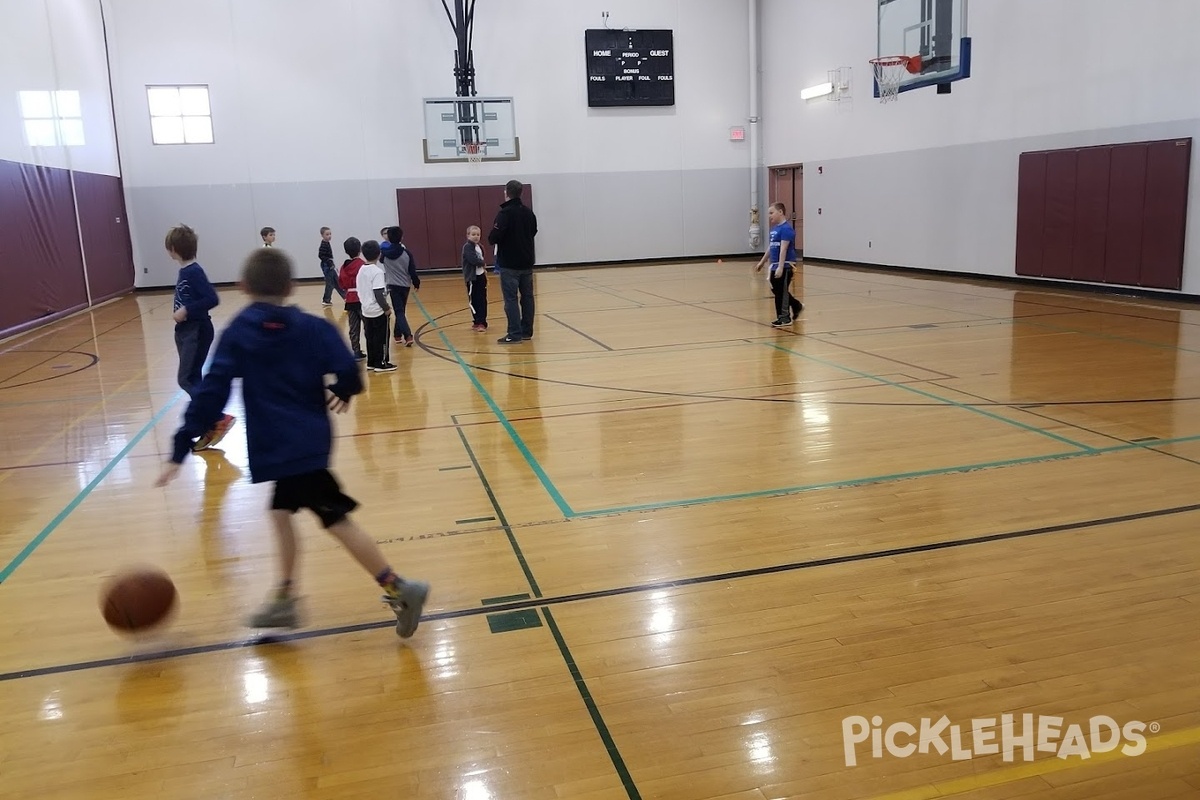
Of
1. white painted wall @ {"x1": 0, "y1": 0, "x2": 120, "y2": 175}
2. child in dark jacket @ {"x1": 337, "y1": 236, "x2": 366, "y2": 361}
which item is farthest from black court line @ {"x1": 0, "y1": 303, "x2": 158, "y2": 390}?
child in dark jacket @ {"x1": 337, "y1": 236, "x2": 366, "y2": 361}

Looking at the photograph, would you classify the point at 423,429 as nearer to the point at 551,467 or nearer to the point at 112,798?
the point at 551,467

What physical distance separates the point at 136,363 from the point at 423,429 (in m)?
5.49

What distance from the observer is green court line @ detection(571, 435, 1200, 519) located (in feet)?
16.1

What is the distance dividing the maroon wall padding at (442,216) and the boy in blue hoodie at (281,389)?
62.1ft

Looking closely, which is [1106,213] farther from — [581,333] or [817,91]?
[817,91]

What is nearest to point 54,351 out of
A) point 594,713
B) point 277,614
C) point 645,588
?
point 277,614

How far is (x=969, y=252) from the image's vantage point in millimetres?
16312

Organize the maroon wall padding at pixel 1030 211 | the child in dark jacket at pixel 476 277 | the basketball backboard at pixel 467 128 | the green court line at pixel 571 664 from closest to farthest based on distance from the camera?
the green court line at pixel 571 664, the child in dark jacket at pixel 476 277, the maroon wall padding at pixel 1030 211, the basketball backboard at pixel 467 128

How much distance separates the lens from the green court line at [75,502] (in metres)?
4.47

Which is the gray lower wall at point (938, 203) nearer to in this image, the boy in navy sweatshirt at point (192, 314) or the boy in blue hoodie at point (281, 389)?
the boy in navy sweatshirt at point (192, 314)

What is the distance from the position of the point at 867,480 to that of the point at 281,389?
3.35 meters

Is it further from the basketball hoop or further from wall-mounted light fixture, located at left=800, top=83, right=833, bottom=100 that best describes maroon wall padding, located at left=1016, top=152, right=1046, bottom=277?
wall-mounted light fixture, located at left=800, top=83, right=833, bottom=100

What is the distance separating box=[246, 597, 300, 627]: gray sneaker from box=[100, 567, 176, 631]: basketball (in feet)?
1.14

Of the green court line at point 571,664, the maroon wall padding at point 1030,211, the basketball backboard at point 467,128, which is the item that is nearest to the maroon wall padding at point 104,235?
the basketball backboard at point 467,128
